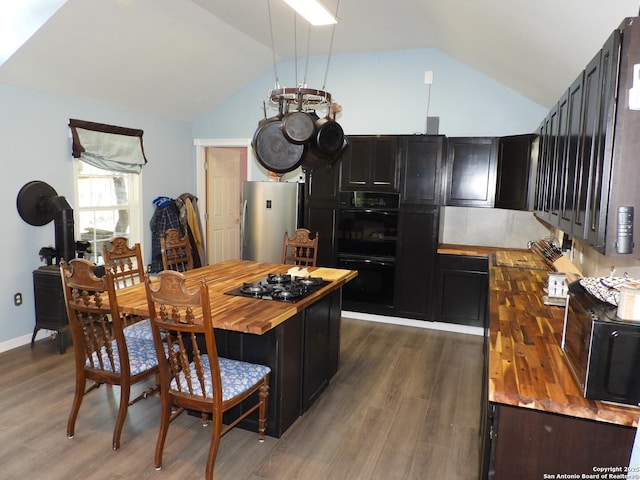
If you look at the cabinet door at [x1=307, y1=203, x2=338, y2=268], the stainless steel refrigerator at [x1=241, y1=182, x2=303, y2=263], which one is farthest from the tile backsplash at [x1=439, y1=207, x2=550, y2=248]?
the stainless steel refrigerator at [x1=241, y1=182, x2=303, y2=263]

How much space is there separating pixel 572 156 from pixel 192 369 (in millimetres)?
2242

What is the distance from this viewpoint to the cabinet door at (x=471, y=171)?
4.55 metres

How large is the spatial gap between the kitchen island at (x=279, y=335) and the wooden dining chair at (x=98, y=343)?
12cm

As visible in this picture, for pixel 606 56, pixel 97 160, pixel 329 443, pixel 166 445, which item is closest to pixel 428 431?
pixel 329 443

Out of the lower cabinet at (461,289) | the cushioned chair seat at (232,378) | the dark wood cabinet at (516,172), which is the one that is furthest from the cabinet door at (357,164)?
the cushioned chair seat at (232,378)

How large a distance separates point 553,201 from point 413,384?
1.73m

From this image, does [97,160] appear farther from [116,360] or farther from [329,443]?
[329,443]

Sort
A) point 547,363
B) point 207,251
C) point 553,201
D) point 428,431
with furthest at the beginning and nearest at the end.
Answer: point 207,251, point 428,431, point 553,201, point 547,363

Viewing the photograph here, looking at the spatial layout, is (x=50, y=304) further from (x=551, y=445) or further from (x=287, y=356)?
(x=551, y=445)

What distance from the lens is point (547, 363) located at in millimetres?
1708

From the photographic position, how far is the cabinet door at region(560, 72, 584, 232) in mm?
1861

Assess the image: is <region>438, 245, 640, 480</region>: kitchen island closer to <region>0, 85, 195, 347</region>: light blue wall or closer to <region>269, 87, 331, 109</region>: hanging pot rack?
<region>269, 87, 331, 109</region>: hanging pot rack

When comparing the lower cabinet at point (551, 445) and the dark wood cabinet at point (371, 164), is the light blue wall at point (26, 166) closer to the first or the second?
the dark wood cabinet at point (371, 164)

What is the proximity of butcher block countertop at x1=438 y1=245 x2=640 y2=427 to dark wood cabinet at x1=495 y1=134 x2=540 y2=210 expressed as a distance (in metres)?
1.16
